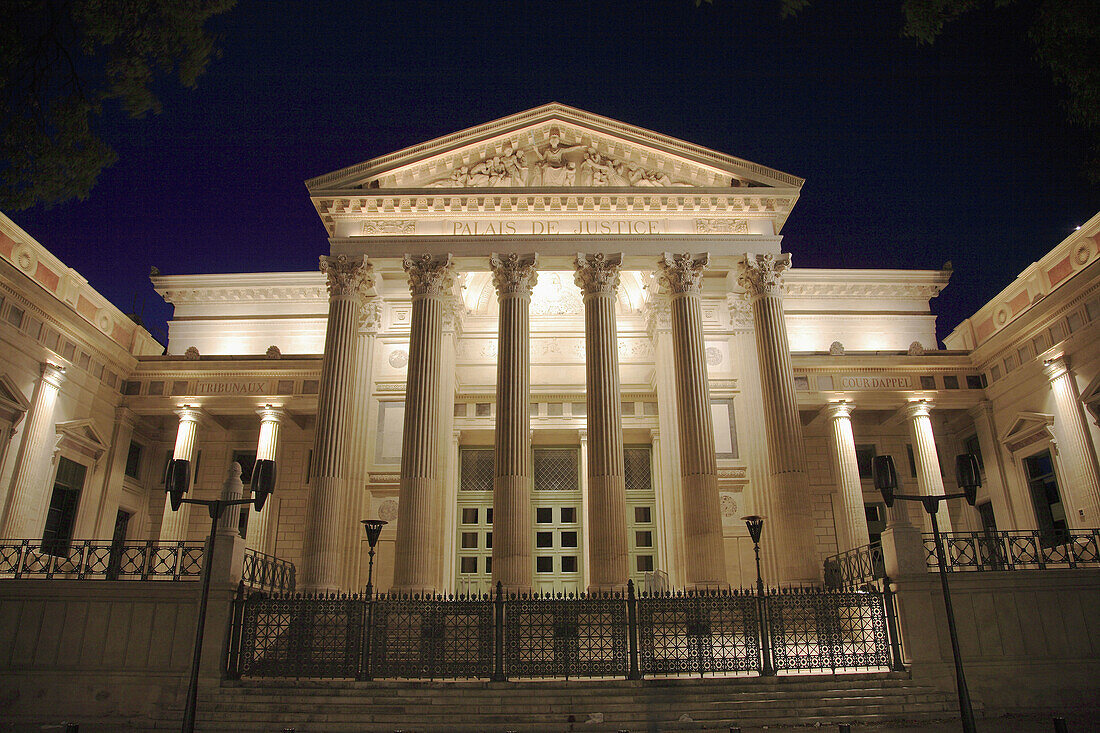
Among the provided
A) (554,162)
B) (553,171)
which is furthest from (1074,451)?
(554,162)

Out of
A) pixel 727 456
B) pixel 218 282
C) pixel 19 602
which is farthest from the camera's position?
pixel 218 282

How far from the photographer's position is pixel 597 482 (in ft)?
57.7

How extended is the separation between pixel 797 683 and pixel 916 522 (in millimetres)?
14097

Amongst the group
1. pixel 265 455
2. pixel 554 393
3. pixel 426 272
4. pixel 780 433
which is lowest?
pixel 780 433

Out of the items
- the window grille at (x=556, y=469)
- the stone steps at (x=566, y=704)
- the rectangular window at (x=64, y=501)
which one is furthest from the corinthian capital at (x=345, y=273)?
the stone steps at (x=566, y=704)

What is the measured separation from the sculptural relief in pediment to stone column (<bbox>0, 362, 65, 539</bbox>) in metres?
12.0

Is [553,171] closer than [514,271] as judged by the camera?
No

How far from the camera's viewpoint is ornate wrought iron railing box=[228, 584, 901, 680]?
1221cm

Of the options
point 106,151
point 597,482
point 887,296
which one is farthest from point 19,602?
point 887,296

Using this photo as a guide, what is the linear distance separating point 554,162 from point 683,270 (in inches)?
202

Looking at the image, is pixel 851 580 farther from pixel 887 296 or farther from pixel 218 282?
pixel 218 282

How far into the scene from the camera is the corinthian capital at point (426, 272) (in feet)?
65.0

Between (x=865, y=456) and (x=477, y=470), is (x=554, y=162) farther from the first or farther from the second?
(x=865, y=456)

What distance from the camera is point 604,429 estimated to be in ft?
59.4
